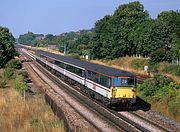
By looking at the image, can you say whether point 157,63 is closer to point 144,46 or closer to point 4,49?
point 144,46

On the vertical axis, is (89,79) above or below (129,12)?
below

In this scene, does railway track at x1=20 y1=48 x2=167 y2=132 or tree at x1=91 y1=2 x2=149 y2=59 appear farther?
tree at x1=91 y1=2 x2=149 y2=59

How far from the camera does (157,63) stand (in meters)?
62.0

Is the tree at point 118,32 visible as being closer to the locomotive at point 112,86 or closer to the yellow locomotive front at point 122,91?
the locomotive at point 112,86

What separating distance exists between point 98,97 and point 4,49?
51.3m

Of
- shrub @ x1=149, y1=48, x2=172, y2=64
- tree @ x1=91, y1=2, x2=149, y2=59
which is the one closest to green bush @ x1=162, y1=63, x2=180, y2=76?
shrub @ x1=149, y1=48, x2=172, y2=64

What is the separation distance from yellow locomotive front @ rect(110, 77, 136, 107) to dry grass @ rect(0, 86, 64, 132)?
4.22 meters

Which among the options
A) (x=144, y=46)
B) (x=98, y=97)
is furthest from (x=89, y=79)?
(x=144, y=46)

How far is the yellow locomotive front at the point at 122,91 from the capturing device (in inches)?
999

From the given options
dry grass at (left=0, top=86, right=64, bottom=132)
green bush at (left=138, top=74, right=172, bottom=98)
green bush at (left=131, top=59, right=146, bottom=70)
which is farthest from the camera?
green bush at (left=131, top=59, right=146, bottom=70)

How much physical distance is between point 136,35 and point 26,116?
5472 centimetres

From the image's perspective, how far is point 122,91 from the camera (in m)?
25.5

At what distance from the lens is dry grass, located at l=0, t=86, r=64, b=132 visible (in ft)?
61.1

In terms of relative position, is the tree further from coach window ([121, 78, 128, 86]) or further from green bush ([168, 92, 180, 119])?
coach window ([121, 78, 128, 86])
